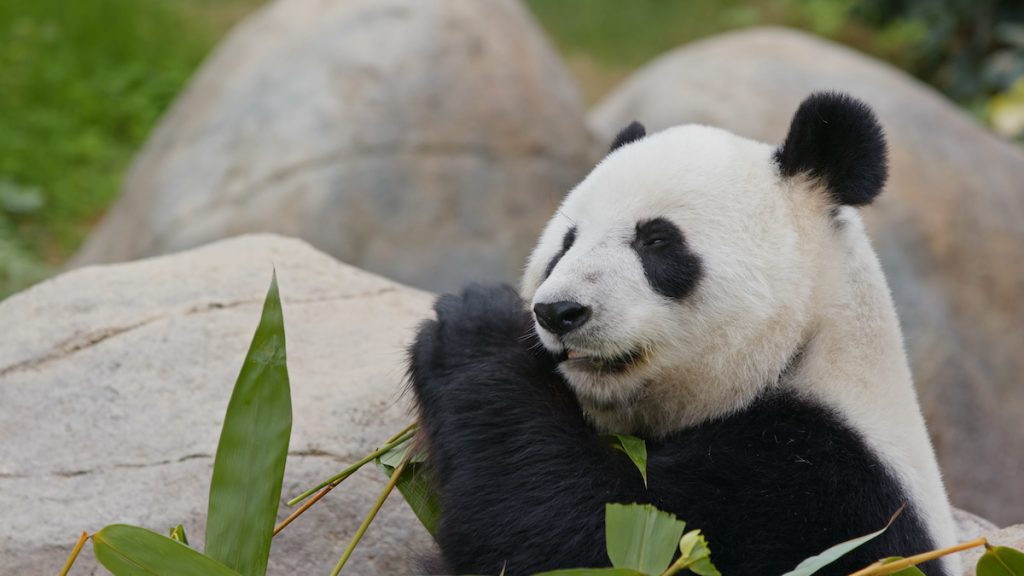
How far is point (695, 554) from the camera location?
86.0 inches

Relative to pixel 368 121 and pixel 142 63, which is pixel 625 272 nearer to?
pixel 368 121

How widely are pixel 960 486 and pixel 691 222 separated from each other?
186 inches

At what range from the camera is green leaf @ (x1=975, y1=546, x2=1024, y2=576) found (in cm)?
235

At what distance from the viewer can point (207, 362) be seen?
373 centimetres

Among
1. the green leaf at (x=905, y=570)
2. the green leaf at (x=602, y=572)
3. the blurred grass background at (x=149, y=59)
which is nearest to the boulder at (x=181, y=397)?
the green leaf at (x=602, y=572)

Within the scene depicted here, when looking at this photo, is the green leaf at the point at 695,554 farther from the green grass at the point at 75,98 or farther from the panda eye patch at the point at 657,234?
the green grass at the point at 75,98

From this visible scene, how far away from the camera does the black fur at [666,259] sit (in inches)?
106

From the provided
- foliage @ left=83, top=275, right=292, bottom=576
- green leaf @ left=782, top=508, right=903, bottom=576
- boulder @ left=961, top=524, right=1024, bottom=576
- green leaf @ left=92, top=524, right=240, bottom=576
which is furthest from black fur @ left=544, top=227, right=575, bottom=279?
boulder @ left=961, top=524, right=1024, bottom=576

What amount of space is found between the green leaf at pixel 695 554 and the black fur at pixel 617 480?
31 centimetres

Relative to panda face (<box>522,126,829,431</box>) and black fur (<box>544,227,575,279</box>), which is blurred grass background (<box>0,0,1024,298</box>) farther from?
panda face (<box>522,126,829,431</box>)

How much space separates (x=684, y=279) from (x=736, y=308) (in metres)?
0.13

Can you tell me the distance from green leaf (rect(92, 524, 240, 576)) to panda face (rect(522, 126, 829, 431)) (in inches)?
34.1

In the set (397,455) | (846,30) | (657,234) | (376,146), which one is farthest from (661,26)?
(657,234)

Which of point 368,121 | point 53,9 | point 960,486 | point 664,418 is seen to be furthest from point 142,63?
point 664,418
